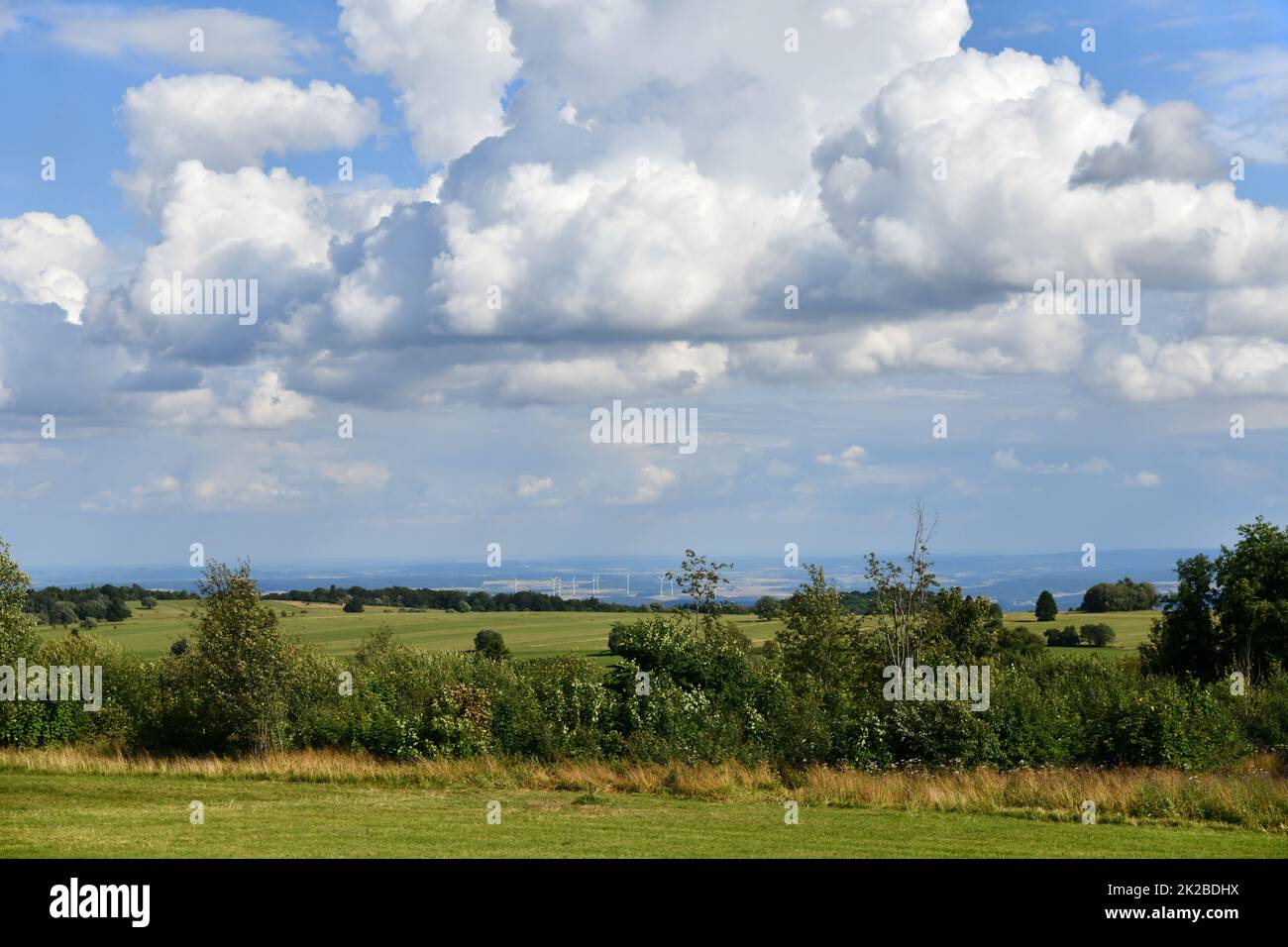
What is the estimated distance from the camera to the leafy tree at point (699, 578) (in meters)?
47.1

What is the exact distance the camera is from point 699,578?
47.6 metres

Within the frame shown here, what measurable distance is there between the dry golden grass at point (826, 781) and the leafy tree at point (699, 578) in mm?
16297

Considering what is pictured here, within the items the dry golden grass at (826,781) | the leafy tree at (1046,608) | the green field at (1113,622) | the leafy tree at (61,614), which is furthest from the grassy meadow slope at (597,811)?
the leafy tree at (61,614)

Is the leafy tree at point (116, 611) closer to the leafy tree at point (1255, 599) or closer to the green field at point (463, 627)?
the green field at point (463, 627)

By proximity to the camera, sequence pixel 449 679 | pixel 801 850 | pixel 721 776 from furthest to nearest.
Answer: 1. pixel 449 679
2. pixel 721 776
3. pixel 801 850

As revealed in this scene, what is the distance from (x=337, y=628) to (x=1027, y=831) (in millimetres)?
108403

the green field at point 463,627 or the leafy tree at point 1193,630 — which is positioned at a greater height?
the leafy tree at point 1193,630

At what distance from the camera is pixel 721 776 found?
94.8ft

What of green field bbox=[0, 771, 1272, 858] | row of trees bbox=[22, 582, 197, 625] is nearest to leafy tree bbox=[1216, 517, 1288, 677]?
green field bbox=[0, 771, 1272, 858]

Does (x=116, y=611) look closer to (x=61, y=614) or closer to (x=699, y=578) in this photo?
Answer: (x=61, y=614)

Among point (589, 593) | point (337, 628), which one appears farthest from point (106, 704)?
point (589, 593)

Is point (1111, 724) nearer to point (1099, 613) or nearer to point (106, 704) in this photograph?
point (106, 704)

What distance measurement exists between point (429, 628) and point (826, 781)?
340 ft

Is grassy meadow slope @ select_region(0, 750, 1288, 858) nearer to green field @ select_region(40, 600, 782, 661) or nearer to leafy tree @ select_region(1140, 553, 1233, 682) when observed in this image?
leafy tree @ select_region(1140, 553, 1233, 682)
